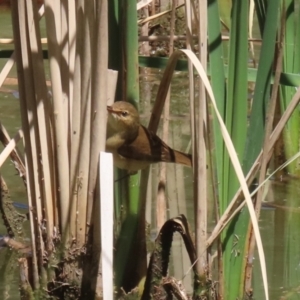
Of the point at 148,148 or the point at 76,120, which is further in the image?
the point at 148,148

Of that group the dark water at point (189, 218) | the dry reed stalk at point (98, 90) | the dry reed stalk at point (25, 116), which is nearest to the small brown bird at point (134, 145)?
the dark water at point (189, 218)

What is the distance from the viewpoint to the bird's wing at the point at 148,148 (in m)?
2.81

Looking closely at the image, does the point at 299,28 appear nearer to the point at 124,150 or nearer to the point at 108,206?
the point at 124,150

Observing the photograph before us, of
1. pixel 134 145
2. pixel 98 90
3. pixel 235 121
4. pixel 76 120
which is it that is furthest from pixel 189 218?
pixel 98 90

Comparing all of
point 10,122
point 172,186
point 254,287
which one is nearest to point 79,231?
point 254,287

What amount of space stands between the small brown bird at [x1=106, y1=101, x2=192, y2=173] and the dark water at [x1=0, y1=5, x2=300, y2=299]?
0.16 m

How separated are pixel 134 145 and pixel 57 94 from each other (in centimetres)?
84

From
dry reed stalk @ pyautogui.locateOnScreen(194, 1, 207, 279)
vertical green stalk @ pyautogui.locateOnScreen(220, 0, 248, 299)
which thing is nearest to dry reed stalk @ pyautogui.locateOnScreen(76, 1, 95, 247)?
dry reed stalk @ pyautogui.locateOnScreen(194, 1, 207, 279)

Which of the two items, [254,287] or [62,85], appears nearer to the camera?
[62,85]

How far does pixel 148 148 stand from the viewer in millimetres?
2848

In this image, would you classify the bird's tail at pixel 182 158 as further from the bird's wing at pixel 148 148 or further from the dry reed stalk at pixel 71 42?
the dry reed stalk at pixel 71 42

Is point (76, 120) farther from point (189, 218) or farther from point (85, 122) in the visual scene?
point (189, 218)

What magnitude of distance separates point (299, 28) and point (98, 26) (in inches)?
66.3

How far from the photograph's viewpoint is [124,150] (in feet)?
9.18
